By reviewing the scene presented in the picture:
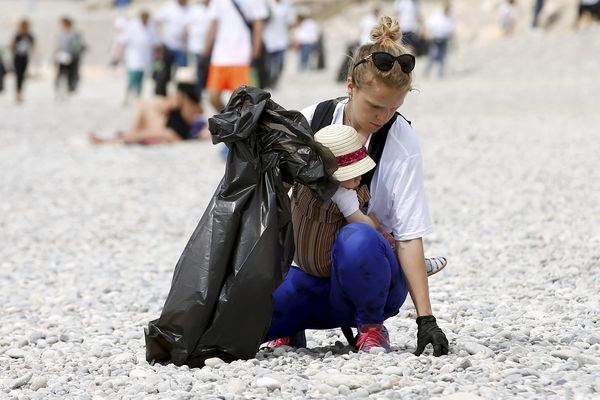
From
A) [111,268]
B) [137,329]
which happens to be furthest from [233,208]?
[111,268]

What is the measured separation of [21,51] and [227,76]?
36.6 feet

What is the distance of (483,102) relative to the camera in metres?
16.6

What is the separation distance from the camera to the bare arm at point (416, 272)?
3.95 metres

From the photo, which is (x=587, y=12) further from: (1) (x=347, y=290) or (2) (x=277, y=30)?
(1) (x=347, y=290)

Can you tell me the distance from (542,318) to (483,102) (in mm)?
11978

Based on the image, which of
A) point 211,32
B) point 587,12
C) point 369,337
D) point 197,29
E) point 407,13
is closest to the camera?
point 369,337

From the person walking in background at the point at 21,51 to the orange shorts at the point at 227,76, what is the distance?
1103 cm

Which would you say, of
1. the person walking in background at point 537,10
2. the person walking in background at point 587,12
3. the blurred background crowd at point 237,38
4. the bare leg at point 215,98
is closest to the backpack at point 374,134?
A: the blurred background crowd at point 237,38

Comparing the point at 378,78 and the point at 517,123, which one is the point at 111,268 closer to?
the point at 378,78

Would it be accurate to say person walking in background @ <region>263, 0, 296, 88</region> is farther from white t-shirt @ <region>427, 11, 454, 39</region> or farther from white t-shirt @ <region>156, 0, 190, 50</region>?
white t-shirt @ <region>427, 11, 454, 39</region>

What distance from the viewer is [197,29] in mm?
16375

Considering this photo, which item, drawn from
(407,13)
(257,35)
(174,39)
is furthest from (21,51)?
(257,35)

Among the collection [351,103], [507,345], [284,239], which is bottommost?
[507,345]

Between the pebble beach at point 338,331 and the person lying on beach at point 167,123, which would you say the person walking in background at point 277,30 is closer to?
the pebble beach at point 338,331
